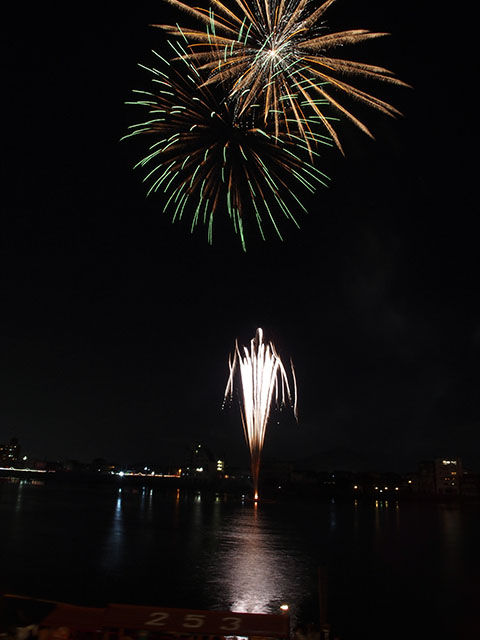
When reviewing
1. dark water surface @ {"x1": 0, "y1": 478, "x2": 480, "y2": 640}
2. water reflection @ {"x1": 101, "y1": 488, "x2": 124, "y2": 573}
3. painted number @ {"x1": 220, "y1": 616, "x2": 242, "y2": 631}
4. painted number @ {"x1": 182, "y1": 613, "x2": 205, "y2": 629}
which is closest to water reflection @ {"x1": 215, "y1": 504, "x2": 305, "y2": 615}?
dark water surface @ {"x1": 0, "y1": 478, "x2": 480, "y2": 640}

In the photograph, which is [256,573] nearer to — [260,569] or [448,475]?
[260,569]

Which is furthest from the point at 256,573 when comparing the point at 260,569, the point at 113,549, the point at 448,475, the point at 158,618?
the point at 448,475

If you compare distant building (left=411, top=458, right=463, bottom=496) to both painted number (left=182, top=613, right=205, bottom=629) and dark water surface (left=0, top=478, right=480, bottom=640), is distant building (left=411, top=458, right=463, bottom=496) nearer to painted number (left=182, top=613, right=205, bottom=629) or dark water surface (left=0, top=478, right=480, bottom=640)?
dark water surface (left=0, top=478, right=480, bottom=640)

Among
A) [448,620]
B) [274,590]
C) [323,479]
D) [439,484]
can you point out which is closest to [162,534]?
[274,590]

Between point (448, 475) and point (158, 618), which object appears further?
point (448, 475)

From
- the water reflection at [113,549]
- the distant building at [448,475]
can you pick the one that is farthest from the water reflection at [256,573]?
the distant building at [448,475]

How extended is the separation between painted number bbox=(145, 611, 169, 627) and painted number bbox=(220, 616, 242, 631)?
3.74 ft

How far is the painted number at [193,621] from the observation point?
9.53m

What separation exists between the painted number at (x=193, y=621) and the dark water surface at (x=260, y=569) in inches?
441

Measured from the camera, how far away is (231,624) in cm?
962

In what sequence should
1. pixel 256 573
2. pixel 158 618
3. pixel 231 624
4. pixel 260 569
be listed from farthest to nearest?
pixel 260 569
pixel 256 573
pixel 158 618
pixel 231 624

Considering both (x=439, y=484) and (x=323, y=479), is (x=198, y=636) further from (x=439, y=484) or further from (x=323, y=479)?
(x=323, y=479)

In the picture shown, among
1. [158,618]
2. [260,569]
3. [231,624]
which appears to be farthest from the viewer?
[260,569]

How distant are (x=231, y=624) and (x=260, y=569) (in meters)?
22.7
